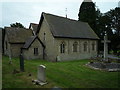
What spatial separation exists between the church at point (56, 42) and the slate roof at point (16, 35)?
1709mm

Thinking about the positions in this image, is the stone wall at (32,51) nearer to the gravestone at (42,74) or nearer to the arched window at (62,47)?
the arched window at (62,47)

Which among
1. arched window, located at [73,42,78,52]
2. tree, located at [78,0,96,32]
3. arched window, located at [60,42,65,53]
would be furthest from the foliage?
arched window, located at [60,42,65,53]

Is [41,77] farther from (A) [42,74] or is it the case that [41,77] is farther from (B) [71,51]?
(B) [71,51]

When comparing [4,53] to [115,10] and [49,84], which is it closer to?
[49,84]

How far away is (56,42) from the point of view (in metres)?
24.1

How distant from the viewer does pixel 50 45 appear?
25.0 metres

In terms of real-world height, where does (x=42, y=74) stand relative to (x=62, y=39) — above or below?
below

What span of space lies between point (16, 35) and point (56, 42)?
9595 millimetres

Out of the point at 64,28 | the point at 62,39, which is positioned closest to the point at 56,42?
the point at 62,39

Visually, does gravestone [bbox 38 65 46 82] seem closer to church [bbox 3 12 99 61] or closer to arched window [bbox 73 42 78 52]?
church [bbox 3 12 99 61]

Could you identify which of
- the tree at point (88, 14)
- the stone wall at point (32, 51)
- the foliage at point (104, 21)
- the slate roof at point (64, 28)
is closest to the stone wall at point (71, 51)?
the slate roof at point (64, 28)

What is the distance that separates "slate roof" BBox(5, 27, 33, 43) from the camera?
88.4 feet

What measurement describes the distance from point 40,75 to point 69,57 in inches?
666

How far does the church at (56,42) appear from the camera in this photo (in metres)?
24.5
